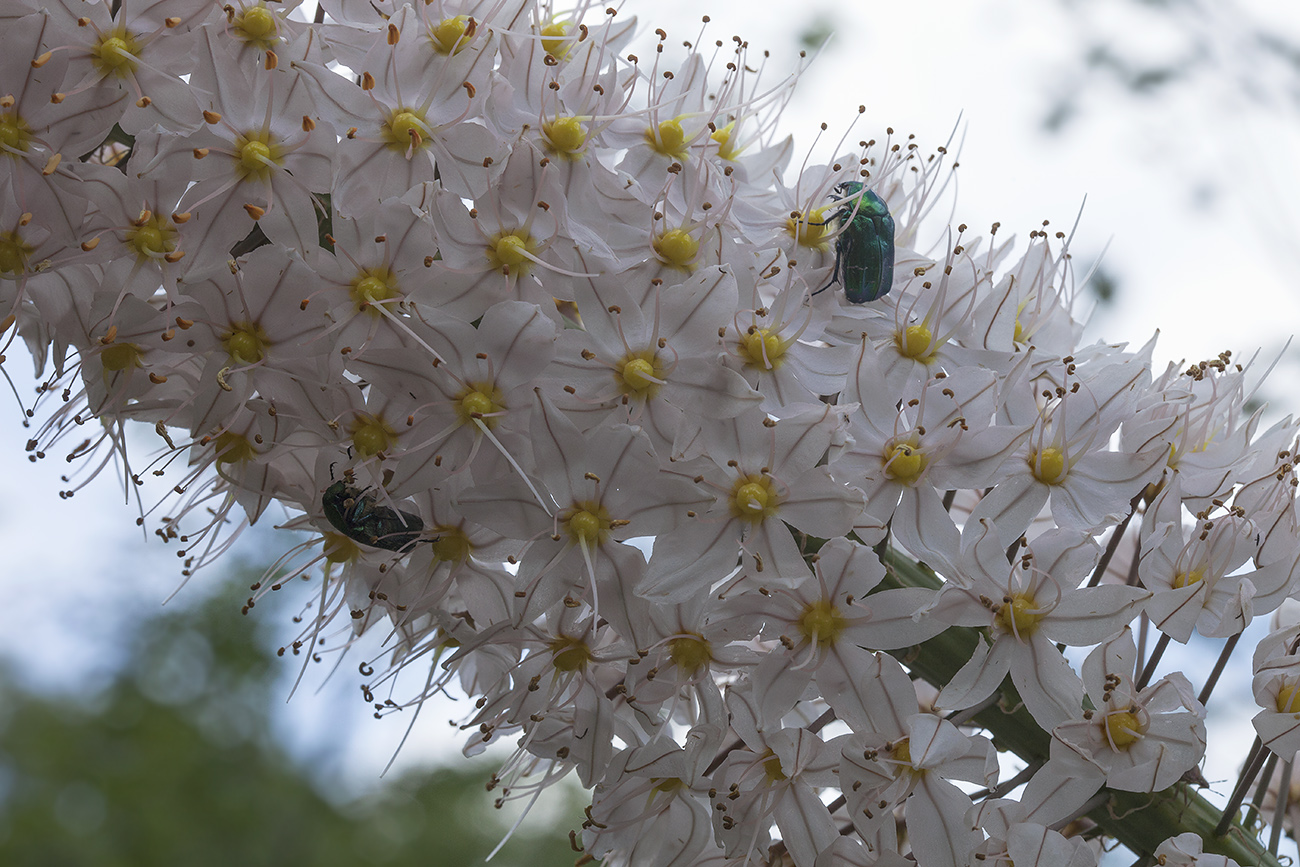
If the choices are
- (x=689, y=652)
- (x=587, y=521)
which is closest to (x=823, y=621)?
(x=689, y=652)

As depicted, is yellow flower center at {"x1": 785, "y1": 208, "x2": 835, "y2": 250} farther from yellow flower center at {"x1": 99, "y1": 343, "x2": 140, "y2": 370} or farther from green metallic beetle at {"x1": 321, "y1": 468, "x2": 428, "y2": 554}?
yellow flower center at {"x1": 99, "y1": 343, "x2": 140, "y2": 370}

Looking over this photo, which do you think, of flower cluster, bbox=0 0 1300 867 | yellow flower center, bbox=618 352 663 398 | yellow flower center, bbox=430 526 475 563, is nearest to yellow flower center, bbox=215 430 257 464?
flower cluster, bbox=0 0 1300 867

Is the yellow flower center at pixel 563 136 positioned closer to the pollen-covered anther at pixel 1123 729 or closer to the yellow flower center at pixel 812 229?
the yellow flower center at pixel 812 229

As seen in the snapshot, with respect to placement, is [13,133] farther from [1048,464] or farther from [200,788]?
[200,788]

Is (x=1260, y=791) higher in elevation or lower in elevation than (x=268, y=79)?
lower

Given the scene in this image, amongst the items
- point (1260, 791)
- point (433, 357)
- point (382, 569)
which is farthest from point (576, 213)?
point (1260, 791)

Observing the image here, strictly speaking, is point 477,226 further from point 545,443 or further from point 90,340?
point 90,340
